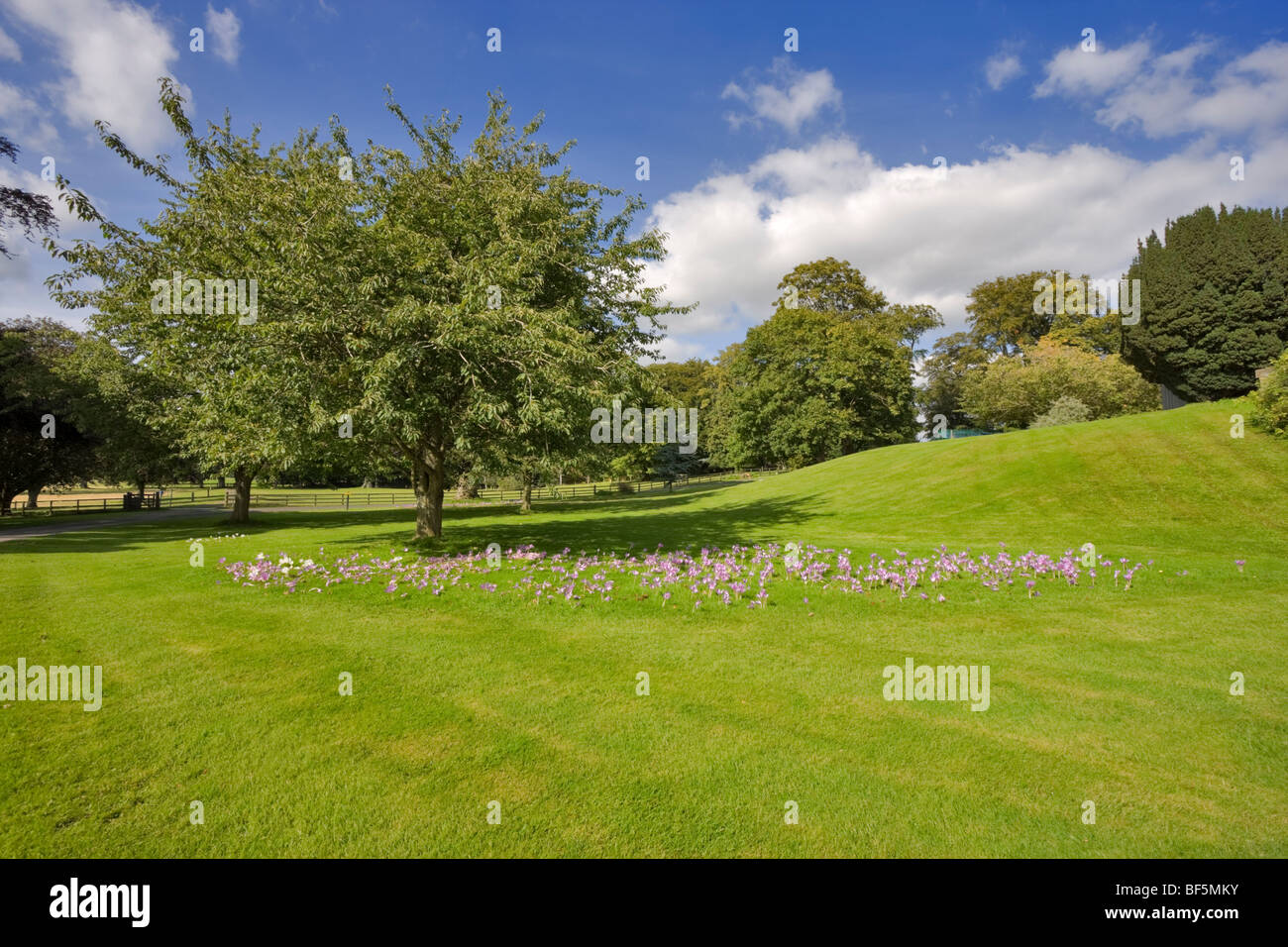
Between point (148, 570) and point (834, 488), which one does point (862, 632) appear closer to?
point (148, 570)

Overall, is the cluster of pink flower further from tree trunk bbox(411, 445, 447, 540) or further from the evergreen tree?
the evergreen tree

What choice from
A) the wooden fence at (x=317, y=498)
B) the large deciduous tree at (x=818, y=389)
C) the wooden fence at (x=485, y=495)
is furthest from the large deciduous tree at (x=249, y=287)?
the large deciduous tree at (x=818, y=389)

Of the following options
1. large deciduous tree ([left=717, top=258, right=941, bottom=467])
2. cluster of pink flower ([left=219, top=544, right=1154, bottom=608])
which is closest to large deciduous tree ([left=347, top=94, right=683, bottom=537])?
cluster of pink flower ([left=219, top=544, right=1154, bottom=608])

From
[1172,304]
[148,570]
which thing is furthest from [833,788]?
[1172,304]

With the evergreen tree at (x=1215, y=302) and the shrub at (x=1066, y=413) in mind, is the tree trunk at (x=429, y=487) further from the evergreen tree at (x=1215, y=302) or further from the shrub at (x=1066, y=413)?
the evergreen tree at (x=1215, y=302)

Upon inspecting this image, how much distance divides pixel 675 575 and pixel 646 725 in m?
5.72

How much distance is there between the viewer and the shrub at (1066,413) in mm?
40969

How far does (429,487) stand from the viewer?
18.6m

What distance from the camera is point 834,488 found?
112 feet

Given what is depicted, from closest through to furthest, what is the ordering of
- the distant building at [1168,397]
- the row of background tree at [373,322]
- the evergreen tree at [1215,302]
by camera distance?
the row of background tree at [373,322] → the evergreen tree at [1215,302] → the distant building at [1168,397]

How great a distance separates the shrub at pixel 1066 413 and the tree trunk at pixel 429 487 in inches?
1629

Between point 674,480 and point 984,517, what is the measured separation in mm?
56136

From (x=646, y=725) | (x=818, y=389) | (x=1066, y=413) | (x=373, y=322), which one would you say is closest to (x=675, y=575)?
(x=646, y=725)

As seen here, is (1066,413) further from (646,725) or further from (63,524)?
(63,524)
